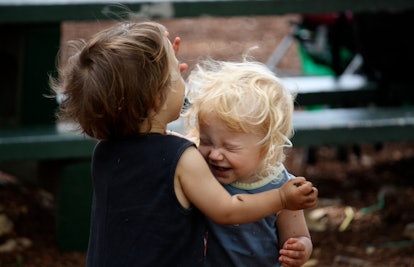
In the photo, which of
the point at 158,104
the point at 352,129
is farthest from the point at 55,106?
the point at 158,104

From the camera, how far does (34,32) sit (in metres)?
4.36

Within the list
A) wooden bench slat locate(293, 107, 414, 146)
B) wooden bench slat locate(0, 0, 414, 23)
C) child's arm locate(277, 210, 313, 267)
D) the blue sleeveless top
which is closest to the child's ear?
the blue sleeveless top

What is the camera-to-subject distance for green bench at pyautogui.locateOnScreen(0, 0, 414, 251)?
4039mm

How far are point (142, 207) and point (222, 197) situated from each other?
196mm

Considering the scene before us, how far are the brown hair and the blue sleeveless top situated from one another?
0.35m

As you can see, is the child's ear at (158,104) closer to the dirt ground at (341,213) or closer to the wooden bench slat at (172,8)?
the dirt ground at (341,213)

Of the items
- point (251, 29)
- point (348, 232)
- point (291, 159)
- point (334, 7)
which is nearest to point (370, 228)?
point (348, 232)

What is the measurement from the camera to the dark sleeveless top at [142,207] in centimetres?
221

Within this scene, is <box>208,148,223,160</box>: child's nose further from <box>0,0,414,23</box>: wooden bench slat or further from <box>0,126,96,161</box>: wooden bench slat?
<box>0,0,414,23</box>: wooden bench slat

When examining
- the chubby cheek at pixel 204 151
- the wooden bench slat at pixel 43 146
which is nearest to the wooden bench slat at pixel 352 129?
the wooden bench slat at pixel 43 146

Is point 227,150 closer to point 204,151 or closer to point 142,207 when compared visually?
point 204,151

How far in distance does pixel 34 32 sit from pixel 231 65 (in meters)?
2.10

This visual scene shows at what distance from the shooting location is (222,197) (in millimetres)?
2197

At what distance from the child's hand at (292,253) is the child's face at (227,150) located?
0.22 m
